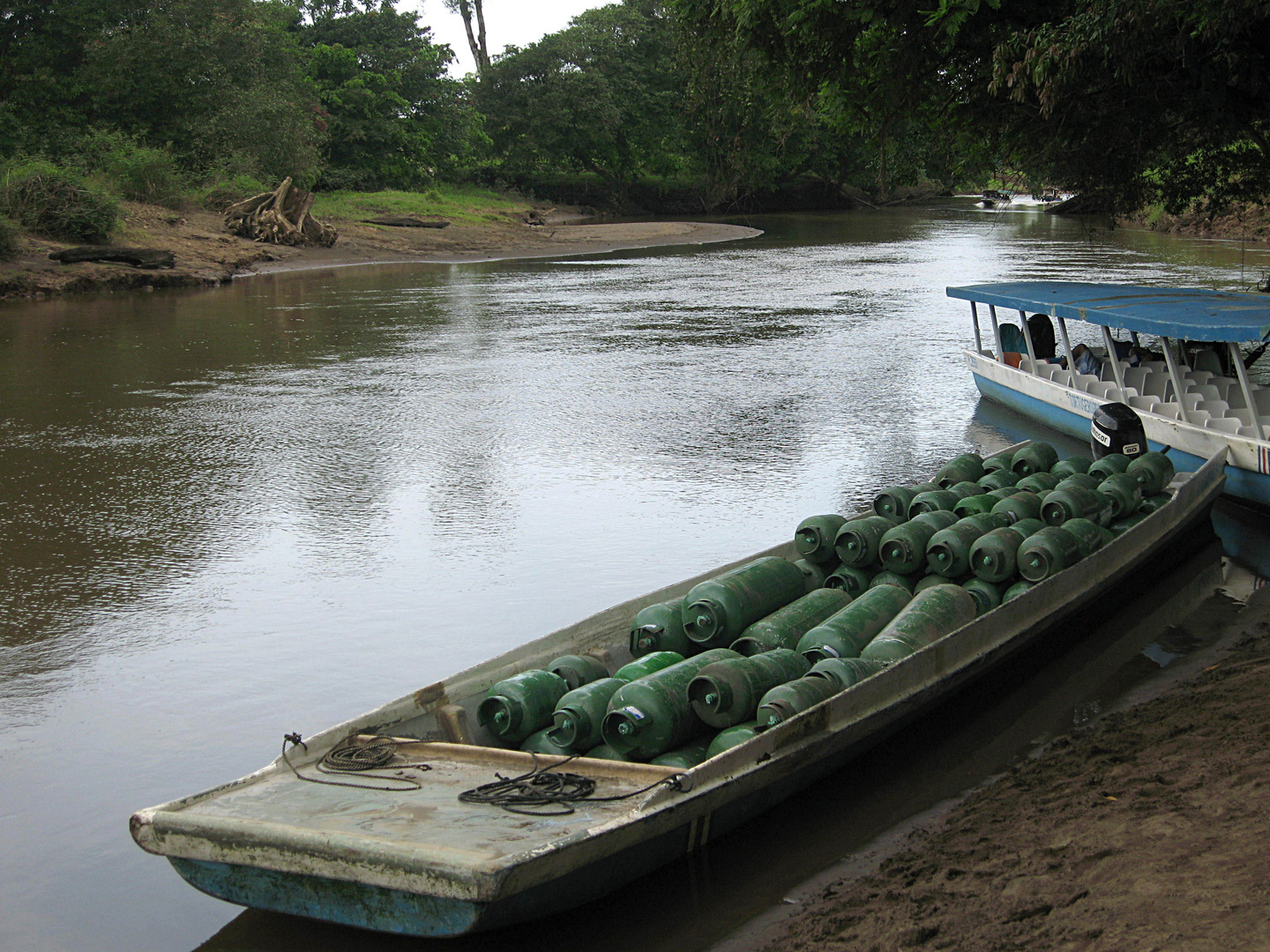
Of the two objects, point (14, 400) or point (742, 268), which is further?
point (742, 268)

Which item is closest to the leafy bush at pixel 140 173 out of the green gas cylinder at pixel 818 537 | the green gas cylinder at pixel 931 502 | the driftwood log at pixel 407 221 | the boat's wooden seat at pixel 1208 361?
the driftwood log at pixel 407 221

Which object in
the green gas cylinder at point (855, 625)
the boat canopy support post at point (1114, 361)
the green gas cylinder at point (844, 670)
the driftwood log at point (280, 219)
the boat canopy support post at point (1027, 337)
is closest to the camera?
the green gas cylinder at point (844, 670)

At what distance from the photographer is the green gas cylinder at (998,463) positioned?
9.90 metres

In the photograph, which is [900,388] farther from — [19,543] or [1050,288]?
[19,543]

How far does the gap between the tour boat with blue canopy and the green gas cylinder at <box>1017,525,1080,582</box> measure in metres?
3.96

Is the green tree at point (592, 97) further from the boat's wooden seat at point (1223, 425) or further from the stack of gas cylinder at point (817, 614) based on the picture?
the stack of gas cylinder at point (817, 614)

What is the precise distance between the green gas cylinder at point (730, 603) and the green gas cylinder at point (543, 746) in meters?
1.33

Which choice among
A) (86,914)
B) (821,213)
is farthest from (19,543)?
(821,213)

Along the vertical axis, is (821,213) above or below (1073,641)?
above

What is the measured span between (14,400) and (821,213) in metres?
59.3

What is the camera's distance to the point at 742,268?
Answer: 36.0 metres

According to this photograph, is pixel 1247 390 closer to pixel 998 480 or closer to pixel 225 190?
pixel 998 480

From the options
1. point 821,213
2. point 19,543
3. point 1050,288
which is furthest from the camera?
point 821,213

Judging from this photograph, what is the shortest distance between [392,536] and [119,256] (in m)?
23.7
